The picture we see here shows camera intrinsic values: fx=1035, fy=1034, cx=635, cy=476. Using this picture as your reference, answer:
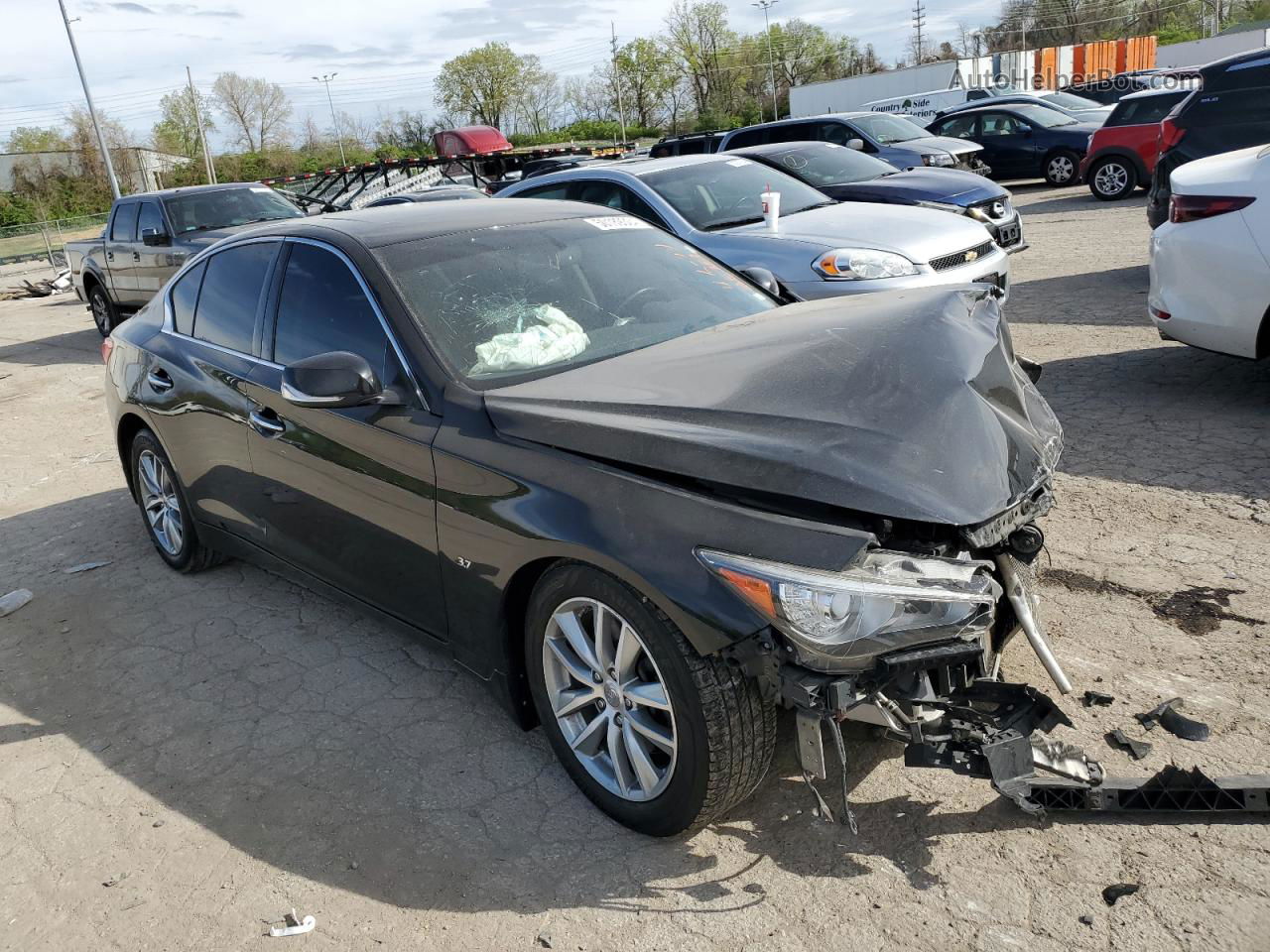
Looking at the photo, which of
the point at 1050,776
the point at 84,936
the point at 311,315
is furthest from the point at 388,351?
the point at 1050,776

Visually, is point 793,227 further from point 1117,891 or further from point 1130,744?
point 1117,891

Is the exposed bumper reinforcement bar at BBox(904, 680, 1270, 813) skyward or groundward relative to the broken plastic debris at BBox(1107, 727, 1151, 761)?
skyward

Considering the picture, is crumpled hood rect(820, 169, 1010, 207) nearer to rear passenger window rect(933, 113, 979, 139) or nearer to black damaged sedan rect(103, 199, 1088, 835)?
black damaged sedan rect(103, 199, 1088, 835)

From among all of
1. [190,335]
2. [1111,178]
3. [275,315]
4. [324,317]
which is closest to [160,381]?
[190,335]

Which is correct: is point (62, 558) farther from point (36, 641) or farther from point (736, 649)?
point (736, 649)

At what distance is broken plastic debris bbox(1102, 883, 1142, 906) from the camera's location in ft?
8.35

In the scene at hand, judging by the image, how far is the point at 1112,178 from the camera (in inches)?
617

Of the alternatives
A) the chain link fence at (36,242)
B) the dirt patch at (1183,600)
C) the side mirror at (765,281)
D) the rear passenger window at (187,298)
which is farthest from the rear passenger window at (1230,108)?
the chain link fence at (36,242)

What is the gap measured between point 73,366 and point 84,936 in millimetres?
11652

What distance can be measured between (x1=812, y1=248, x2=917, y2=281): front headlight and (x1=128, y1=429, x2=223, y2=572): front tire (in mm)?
4522

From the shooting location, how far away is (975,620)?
8.39ft

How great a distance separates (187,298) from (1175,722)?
178 inches

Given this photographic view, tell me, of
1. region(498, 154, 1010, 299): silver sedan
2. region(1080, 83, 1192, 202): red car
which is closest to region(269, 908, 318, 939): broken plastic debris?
region(498, 154, 1010, 299): silver sedan

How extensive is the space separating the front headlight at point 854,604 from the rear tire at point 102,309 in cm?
1393
